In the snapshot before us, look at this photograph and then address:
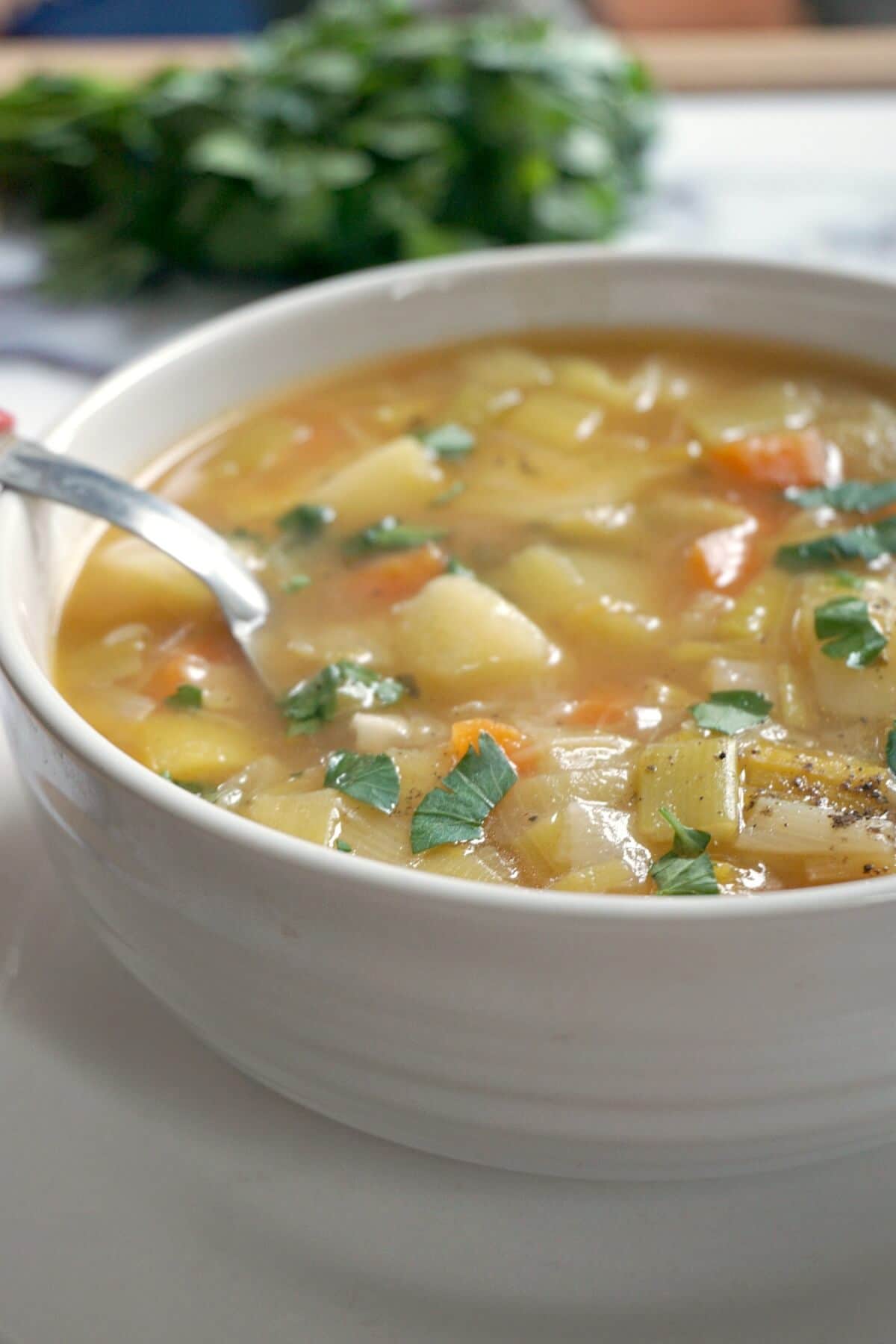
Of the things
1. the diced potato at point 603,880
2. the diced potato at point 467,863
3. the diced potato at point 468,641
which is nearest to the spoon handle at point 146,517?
the diced potato at point 468,641

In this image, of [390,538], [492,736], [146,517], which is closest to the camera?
[492,736]

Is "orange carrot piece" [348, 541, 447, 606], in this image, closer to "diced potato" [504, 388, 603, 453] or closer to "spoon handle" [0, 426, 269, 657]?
"spoon handle" [0, 426, 269, 657]

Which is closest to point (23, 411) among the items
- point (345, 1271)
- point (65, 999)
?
point (65, 999)

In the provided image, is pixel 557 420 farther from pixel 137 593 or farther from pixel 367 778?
pixel 367 778

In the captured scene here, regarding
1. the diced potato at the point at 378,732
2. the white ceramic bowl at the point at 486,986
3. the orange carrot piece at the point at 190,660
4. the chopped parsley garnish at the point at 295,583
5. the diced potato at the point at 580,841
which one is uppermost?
the white ceramic bowl at the point at 486,986

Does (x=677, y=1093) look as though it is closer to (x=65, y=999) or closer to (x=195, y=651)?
(x=65, y=999)

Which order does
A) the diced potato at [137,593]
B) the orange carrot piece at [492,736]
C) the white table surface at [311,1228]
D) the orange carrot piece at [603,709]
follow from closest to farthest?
the white table surface at [311,1228] < the orange carrot piece at [492,736] < the orange carrot piece at [603,709] < the diced potato at [137,593]

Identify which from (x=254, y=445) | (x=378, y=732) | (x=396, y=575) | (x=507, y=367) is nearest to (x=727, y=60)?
(x=507, y=367)

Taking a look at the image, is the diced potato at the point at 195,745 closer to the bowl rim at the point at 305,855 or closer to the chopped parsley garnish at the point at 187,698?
the chopped parsley garnish at the point at 187,698
